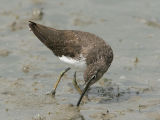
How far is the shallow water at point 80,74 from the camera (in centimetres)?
992

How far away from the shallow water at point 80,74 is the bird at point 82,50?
568 mm

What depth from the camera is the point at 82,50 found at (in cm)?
1062

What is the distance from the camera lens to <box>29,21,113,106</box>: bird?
33.4ft

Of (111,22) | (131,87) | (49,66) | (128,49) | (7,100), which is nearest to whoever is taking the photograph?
(7,100)

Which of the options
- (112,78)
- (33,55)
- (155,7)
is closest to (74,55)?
(112,78)

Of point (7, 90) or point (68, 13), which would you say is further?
point (68, 13)

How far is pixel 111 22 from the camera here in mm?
15172

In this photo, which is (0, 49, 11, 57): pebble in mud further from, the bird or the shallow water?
the bird

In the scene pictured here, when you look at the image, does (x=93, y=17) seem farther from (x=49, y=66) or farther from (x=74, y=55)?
(x=74, y=55)

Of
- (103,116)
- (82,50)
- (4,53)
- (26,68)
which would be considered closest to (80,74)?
(26,68)

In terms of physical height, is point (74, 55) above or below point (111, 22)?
above

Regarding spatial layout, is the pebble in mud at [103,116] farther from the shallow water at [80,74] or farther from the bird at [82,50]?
the bird at [82,50]

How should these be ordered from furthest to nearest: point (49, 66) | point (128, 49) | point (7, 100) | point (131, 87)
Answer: point (128, 49), point (49, 66), point (131, 87), point (7, 100)

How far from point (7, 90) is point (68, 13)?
556cm
